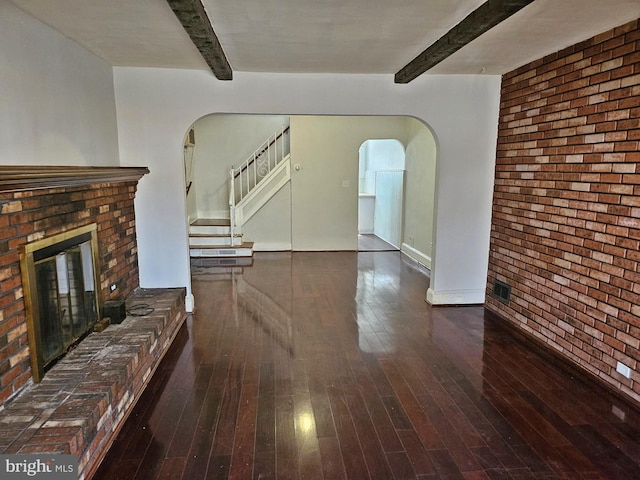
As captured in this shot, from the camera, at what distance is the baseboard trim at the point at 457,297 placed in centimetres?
454

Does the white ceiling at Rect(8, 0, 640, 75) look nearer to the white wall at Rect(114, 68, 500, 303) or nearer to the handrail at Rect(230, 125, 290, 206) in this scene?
the white wall at Rect(114, 68, 500, 303)

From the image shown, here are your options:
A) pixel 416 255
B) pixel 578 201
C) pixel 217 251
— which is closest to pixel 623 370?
pixel 578 201

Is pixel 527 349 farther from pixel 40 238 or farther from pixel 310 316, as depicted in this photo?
pixel 40 238

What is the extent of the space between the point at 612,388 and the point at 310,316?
253 cm

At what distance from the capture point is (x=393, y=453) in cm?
218

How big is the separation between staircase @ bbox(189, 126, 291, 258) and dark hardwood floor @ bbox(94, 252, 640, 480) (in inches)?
107

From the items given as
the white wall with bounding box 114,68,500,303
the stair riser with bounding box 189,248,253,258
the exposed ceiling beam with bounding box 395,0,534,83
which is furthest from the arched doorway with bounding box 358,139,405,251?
the exposed ceiling beam with bounding box 395,0,534,83

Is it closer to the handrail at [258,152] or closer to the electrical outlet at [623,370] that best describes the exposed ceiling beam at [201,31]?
the electrical outlet at [623,370]

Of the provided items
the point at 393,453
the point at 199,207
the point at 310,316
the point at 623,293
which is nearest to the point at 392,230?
the point at 199,207

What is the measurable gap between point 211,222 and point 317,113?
412 cm

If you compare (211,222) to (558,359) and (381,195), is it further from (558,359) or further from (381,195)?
(558,359)

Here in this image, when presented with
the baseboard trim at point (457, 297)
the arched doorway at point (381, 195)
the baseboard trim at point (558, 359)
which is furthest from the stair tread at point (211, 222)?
the baseboard trim at point (558, 359)

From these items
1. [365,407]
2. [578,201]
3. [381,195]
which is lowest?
[365,407]

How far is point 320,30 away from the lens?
2824 mm
